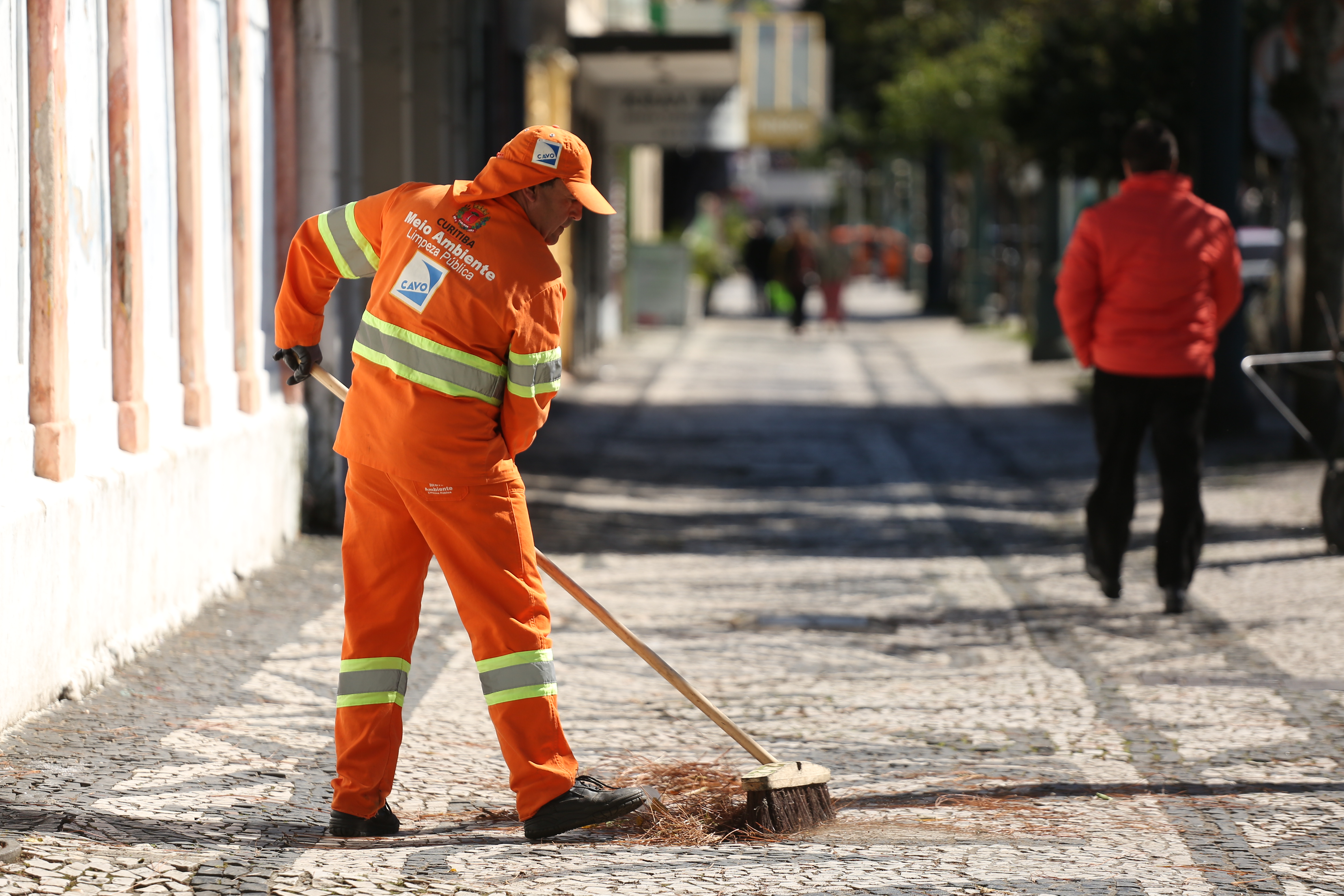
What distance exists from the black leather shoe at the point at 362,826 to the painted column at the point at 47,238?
6.56ft

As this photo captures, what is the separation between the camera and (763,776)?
16.3 feet

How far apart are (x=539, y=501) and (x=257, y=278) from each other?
3.07 m

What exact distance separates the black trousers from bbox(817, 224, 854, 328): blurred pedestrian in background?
22.6 metres

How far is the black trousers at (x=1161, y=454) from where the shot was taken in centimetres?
801

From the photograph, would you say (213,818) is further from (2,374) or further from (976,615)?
(976,615)

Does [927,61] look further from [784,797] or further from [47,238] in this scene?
[784,797]

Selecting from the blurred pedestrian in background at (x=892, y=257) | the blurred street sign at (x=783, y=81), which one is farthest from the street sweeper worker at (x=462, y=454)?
the blurred pedestrian in background at (x=892, y=257)

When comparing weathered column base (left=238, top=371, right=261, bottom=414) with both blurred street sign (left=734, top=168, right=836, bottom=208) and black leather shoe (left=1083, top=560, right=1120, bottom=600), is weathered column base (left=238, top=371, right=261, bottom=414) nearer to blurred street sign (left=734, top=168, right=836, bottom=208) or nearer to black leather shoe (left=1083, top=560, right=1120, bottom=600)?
black leather shoe (left=1083, top=560, right=1120, bottom=600)

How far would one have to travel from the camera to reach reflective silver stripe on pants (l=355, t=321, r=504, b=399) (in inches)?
182

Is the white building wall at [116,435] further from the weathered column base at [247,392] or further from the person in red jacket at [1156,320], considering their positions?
the person in red jacket at [1156,320]

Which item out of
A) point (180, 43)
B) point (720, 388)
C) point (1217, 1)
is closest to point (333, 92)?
point (180, 43)

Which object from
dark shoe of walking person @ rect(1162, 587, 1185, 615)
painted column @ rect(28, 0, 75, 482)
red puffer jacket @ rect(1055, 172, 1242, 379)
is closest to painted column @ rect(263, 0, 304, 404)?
painted column @ rect(28, 0, 75, 482)

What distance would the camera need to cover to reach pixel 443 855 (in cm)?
467

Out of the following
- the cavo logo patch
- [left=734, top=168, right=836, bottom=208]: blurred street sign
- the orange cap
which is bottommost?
the cavo logo patch
